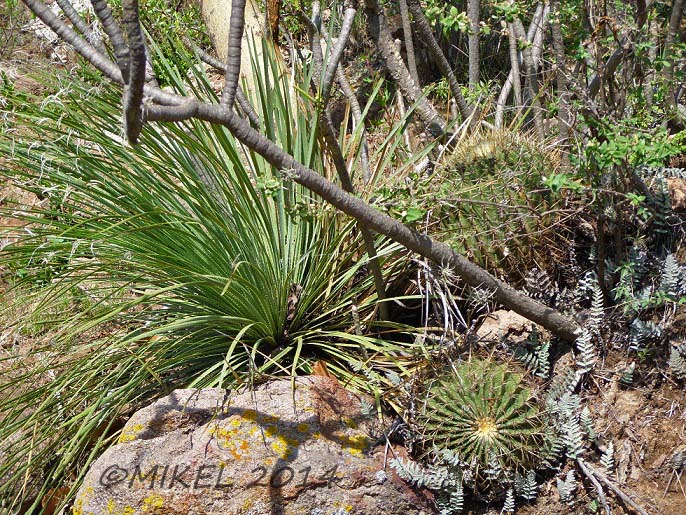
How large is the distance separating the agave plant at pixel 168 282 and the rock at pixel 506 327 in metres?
0.38

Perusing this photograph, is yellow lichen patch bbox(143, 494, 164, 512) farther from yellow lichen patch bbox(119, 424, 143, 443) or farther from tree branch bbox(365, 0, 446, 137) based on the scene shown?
tree branch bbox(365, 0, 446, 137)

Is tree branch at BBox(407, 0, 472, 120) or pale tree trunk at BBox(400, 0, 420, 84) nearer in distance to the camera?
tree branch at BBox(407, 0, 472, 120)

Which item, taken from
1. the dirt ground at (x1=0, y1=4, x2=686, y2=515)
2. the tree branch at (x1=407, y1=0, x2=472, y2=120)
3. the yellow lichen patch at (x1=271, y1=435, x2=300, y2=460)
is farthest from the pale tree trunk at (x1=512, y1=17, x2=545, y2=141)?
the yellow lichen patch at (x1=271, y1=435, x2=300, y2=460)

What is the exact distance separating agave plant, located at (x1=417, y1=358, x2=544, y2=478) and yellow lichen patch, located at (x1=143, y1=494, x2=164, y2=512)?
103cm

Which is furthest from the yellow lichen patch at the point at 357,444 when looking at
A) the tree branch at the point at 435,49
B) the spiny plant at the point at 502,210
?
the tree branch at the point at 435,49

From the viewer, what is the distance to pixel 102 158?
3625 millimetres

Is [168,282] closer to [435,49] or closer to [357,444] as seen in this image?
[357,444]

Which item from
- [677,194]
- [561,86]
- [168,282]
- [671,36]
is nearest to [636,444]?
[677,194]

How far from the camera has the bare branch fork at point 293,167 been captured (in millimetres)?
2145

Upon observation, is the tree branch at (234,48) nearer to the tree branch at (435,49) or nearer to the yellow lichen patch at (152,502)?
the yellow lichen patch at (152,502)

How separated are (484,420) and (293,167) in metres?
1.19

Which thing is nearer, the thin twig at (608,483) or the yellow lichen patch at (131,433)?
the thin twig at (608,483)

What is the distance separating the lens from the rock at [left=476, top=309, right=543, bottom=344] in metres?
3.43

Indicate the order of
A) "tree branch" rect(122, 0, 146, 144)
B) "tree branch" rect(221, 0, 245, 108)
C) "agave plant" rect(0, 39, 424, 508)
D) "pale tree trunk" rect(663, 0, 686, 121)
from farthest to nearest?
"pale tree trunk" rect(663, 0, 686, 121)
"agave plant" rect(0, 39, 424, 508)
"tree branch" rect(221, 0, 245, 108)
"tree branch" rect(122, 0, 146, 144)
